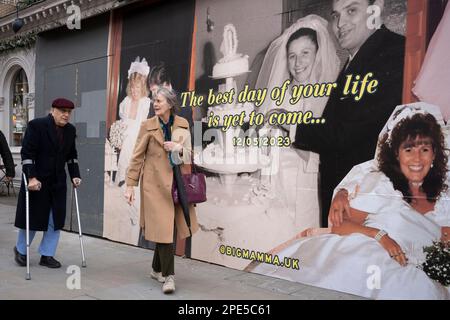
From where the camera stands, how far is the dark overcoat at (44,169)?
5.33m

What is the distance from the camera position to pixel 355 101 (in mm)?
4535

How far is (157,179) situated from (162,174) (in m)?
0.08

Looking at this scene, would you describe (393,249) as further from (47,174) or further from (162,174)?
(47,174)

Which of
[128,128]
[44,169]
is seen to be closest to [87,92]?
[128,128]

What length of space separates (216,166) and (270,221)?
3.47 feet

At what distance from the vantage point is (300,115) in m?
4.97

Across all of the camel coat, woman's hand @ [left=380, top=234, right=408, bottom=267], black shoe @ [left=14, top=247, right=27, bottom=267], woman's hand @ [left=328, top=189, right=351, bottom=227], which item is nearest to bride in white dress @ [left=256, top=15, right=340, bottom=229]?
woman's hand @ [left=328, top=189, right=351, bottom=227]

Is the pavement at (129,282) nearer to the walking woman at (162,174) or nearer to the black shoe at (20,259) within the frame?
the black shoe at (20,259)

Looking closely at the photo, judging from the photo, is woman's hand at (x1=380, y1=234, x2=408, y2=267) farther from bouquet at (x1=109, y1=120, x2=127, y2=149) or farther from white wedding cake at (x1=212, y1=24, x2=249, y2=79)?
bouquet at (x1=109, y1=120, x2=127, y2=149)

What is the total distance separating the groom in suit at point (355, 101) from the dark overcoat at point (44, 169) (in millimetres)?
2985

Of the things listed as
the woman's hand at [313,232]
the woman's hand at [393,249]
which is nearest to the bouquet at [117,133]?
the woman's hand at [313,232]
